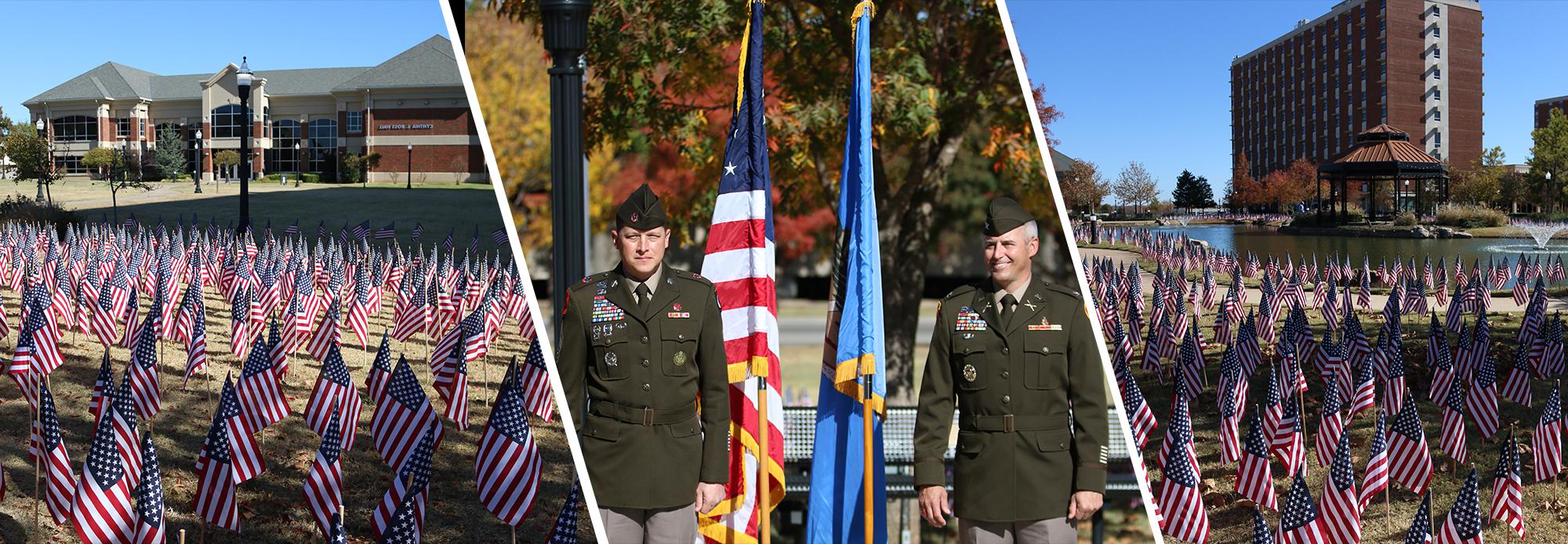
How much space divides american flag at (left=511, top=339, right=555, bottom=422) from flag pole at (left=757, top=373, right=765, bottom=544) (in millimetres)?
6462

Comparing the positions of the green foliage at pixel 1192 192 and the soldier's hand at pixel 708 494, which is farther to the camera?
the green foliage at pixel 1192 192

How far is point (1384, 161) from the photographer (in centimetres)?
5359

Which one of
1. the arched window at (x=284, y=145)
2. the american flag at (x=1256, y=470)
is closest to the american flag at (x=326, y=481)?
the american flag at (x=1256, y=470)

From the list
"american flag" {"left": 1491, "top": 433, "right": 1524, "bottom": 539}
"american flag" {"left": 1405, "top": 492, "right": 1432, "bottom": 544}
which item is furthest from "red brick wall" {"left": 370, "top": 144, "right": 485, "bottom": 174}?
"american flag" {"left": 1405, "top": 492, "right": 1432, "bottom": 544}

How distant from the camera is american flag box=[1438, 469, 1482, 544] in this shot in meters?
8.24

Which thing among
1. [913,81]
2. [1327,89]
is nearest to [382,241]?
[913,81]

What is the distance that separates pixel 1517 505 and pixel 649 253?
303 inches

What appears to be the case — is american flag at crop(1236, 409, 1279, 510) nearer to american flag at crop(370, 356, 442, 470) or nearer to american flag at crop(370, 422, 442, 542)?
american flag at crop(370, 422, 442, 542)

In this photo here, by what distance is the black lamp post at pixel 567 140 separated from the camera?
4.66 metres

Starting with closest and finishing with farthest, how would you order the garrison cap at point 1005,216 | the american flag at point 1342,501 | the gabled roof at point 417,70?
the garrison cap at point 1005,216
the american flag at point 1342,501
the gabled roof at point 417,70

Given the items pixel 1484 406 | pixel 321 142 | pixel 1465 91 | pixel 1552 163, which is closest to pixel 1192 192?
pixel 1465 91

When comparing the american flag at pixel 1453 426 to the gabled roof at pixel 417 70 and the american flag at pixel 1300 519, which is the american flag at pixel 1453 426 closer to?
the american flag at pixel 1300 519

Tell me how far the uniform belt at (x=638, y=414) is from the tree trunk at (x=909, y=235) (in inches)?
60.3

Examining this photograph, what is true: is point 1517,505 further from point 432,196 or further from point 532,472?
point 432,196
